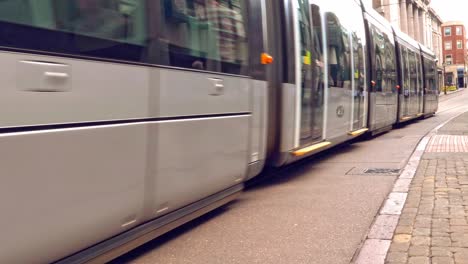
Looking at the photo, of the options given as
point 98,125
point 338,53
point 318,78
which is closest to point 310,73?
point 318,78

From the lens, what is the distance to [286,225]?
15.4 ft

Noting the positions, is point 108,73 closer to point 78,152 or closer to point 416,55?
point 78,152

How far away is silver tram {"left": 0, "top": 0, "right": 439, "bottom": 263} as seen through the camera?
2416 mm

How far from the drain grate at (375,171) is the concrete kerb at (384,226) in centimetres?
25

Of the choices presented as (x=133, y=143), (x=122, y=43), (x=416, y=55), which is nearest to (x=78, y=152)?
(x=133, y=143)

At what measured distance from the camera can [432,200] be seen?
17.5ft

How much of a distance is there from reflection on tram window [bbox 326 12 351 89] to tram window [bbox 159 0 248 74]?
2.95m

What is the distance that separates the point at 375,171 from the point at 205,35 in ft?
14.3

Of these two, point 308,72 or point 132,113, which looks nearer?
point 132,113

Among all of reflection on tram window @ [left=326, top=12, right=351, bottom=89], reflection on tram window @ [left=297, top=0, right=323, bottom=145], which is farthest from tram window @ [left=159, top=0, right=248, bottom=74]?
reflection on tram window @ [left=326, top=12, right=351, bottom=89]

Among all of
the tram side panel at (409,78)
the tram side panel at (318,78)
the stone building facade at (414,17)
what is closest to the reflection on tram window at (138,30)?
the tram side panel at (318,78)

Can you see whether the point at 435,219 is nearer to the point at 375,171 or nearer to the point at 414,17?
the point at 375,171

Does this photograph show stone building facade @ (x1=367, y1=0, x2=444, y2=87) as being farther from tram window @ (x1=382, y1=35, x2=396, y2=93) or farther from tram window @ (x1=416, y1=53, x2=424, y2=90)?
tram window @ (x1=382, y1=35, x2=396, y2=93)

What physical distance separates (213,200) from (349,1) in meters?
6.07
